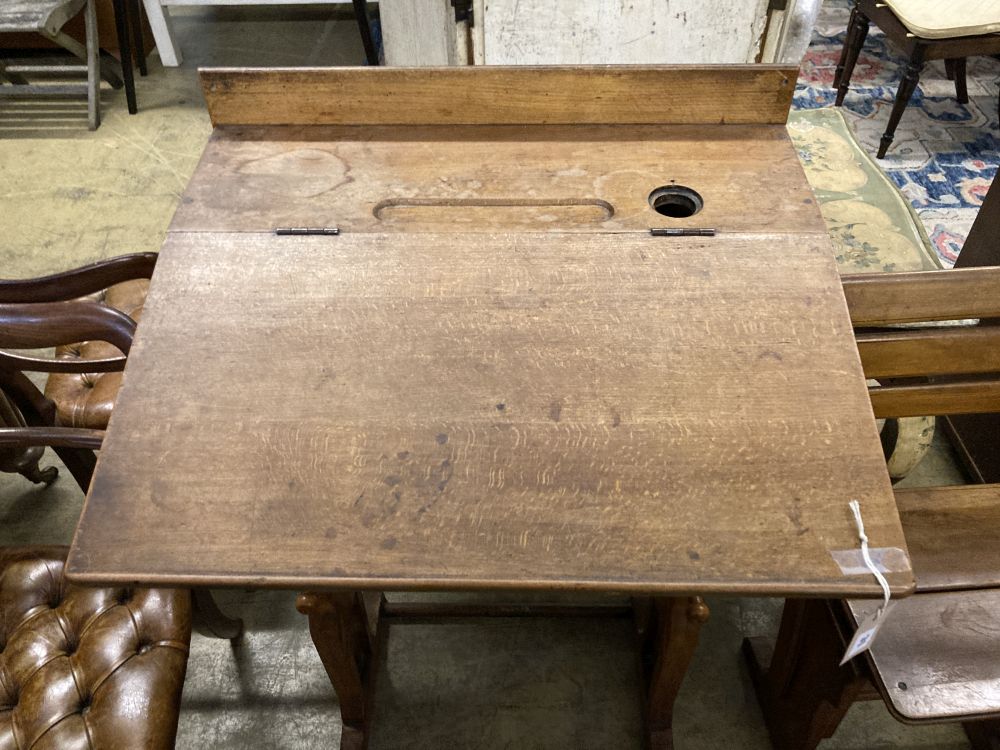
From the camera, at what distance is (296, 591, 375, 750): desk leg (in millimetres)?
1314

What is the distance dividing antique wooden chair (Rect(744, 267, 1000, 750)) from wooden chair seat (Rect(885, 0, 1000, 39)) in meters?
1.95

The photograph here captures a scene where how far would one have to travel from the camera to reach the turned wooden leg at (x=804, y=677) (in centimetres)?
143

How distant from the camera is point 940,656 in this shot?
1343mm

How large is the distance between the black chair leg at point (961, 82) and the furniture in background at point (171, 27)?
295 centimetres

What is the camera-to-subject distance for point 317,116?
158 cm

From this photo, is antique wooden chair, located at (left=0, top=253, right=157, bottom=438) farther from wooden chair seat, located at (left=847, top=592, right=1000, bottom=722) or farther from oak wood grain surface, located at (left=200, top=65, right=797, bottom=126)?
wooden chair seat, located at (left=847, top=592, right=1000, bottom=722)

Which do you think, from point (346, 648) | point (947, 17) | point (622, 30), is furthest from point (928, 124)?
point (346, 648)

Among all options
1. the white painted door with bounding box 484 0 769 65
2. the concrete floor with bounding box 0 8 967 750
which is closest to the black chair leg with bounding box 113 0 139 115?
the white painted door with bounding box 484 0 769 65

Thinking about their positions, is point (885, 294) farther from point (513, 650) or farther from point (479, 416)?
point (513, 650)

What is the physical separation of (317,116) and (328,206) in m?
0.29

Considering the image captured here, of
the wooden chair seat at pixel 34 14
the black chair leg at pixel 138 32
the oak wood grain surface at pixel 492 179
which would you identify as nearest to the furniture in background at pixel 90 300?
the oak wood grain surface at pixel 492 179

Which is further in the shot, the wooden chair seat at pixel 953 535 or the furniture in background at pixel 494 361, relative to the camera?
the wooden chair seat at pixel 953 535

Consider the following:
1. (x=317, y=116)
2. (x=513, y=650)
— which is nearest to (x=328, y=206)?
(x=317, y=116)

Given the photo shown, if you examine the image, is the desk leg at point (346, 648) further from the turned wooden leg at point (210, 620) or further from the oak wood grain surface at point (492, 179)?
the oak wood grain surface at point (492, 179)
